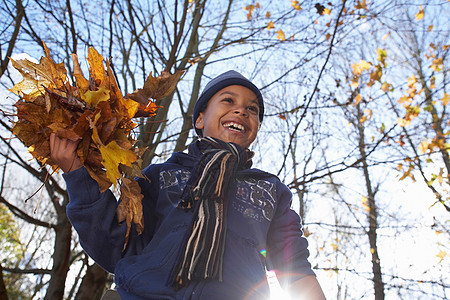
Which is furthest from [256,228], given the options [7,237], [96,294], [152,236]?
[7,237]

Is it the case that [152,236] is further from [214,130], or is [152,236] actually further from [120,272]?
[214,130]

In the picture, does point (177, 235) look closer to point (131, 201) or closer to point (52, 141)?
point (131, 201)

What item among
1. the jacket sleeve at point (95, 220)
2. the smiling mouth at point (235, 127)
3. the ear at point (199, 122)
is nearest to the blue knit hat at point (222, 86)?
the ear at point (199, 122)

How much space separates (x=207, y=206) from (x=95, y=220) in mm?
405

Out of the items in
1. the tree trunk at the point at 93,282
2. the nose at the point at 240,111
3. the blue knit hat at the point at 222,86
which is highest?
the blue knit hat at the point at 222,86

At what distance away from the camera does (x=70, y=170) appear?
45.6 inches

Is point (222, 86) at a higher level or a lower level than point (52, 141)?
higher

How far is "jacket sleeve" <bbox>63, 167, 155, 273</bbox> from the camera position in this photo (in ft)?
3.89

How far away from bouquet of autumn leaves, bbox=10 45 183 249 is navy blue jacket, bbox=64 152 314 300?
10 cm

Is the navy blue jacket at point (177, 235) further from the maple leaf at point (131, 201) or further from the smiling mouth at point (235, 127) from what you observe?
the smiling mouth at point (235, 127)

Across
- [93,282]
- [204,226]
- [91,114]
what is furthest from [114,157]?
[93,282]

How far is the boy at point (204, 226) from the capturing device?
3.71 feet

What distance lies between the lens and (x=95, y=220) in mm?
1211

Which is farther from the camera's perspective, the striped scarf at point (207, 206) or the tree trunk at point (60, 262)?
the tree trunk at point (60, 262)
